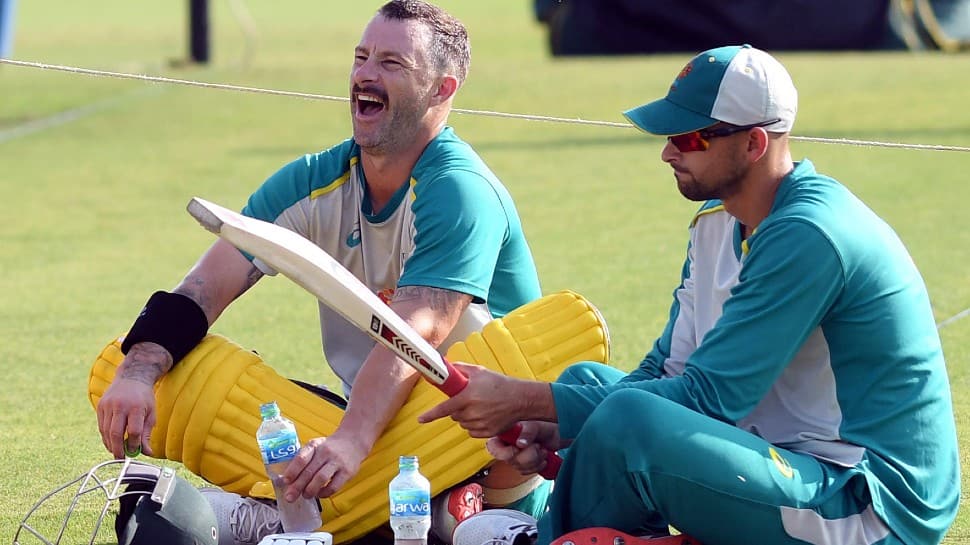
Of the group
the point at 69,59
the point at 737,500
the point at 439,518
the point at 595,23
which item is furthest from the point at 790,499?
the point at 69,59

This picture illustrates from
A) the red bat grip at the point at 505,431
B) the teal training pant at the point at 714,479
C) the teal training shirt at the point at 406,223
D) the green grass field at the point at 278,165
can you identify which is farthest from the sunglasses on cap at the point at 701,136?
the green grass field at the point at 278,165

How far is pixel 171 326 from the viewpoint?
4738 mm

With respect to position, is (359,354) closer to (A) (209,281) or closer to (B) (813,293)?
(A) (209,281)

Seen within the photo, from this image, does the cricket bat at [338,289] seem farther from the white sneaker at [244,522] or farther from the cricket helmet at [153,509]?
the white sneaker at [244,522]

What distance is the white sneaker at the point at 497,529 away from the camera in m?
4.27

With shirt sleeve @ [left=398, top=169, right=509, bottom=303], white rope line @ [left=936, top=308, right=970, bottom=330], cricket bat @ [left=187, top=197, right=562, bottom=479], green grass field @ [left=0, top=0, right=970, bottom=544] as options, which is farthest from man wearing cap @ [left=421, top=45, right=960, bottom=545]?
white rope line @ [left=936, top=308, right=970, bottom=330]

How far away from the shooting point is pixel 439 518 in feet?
15.1

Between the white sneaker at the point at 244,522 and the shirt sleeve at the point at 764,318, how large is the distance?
130cm

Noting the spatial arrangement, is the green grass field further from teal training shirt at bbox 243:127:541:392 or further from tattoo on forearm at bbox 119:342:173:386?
teal training shirt at bbox 243:127:541:392

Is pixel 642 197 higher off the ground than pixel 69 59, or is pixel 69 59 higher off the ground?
pixel 642 197

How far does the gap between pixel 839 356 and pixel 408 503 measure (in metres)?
1.07

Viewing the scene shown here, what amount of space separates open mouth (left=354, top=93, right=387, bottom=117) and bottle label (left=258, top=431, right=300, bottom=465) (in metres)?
1.05

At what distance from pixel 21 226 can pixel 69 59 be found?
1185 cm

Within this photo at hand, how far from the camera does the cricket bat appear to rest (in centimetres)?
388
